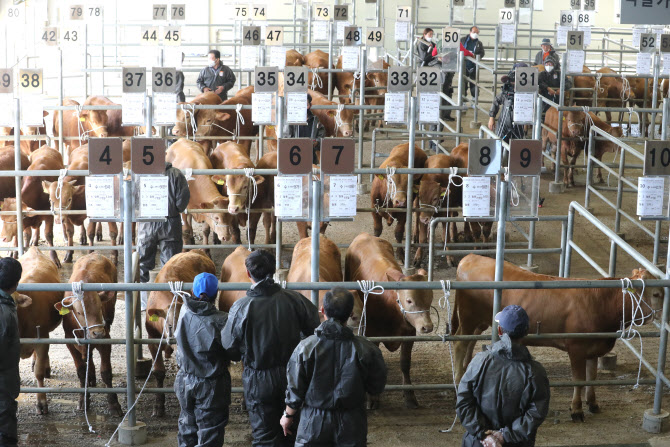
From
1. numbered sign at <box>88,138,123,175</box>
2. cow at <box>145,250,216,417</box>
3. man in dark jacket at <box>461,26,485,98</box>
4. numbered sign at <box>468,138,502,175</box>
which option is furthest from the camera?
man in dark jacket at <box>461,26,485,98</box>

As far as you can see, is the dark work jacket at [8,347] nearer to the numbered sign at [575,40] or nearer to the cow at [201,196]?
the cow at [201,196]

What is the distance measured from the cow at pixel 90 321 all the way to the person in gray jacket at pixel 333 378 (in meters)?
2.06

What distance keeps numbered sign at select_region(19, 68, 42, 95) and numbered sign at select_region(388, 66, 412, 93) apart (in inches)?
153

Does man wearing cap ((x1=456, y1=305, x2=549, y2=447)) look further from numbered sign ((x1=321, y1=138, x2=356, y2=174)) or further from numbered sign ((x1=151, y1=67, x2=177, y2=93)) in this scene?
numbered sign ((x1=151, y1=67, x2=177, y2=93))

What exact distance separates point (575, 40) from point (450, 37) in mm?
1923

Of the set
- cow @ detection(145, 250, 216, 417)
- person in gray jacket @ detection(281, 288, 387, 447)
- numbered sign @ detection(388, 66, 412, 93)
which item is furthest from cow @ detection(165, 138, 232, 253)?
person in gray jacket @ detection(281, 288, 387, 447)

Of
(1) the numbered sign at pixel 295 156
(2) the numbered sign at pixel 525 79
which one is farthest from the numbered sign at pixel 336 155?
(2) the numbered sign at pixel 525 79

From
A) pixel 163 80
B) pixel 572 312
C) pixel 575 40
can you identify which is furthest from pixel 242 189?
pixel 575 40

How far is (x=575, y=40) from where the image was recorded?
1415 centimetres

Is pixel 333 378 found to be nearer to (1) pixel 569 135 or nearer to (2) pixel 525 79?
(2) pixel 525 79

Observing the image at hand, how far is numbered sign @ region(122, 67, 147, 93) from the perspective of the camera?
9930 mm

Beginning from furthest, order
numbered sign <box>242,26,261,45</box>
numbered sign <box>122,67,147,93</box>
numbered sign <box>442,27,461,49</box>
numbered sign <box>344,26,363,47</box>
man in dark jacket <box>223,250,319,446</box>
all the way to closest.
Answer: numbered sign <box>442,27,461,49</box>
numbered sign <box>344,26,363,47</box>
numbered sign <box>242,26,261,45</box>
numbered sign <box>122,67,147,93</box>
man in dark jacket <box>223,250,319,446</box>

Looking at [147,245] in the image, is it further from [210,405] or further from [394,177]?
[210,405]

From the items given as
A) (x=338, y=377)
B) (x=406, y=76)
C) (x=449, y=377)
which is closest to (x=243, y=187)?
(x=406, y=76)
